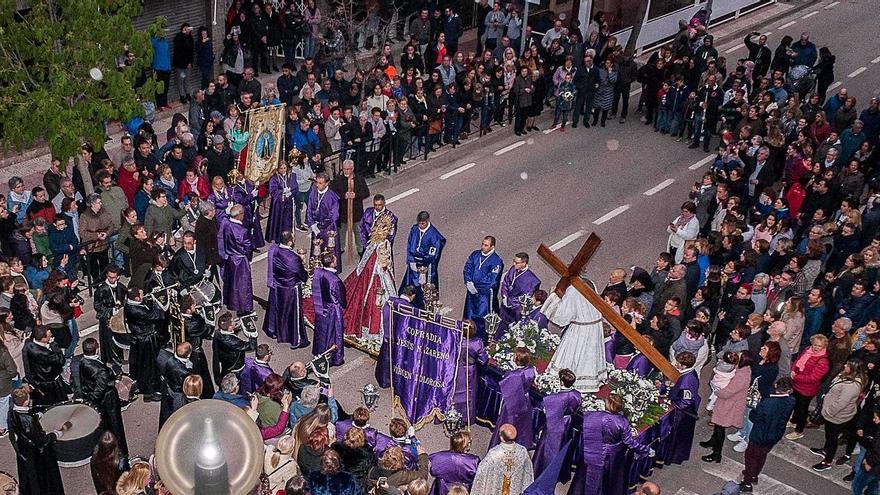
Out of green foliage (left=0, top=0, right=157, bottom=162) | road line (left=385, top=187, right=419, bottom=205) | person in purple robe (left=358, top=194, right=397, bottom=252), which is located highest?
green foliage (left=0, top=0, right=157, bottom=162)

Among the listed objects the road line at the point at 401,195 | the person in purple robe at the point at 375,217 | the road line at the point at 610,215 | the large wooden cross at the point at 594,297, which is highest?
the large wooden cross at the point at 594,297

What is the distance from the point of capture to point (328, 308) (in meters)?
14.1

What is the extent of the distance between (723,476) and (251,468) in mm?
9242

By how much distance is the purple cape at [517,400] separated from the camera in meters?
11.9

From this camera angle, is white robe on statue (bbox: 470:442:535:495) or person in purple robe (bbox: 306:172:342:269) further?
person in purple robe (bbox: 306:172:342:269)

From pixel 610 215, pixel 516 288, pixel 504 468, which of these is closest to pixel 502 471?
pixel 504 468

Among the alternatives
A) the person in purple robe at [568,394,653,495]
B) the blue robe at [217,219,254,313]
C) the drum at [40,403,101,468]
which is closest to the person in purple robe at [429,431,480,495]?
the person in purple robe at [568,394,653,495]

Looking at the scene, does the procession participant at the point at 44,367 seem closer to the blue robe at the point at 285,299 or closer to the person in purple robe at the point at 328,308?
the blue robe at the point at 285,299

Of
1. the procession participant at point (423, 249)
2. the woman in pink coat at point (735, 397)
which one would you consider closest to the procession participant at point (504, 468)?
the woman in pink coat at point (735, 397)

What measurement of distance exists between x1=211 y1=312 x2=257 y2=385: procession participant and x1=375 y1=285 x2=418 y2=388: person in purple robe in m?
1.83

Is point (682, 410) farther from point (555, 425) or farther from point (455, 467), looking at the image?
point (455, 467)

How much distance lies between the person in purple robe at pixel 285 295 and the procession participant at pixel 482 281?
2.37m

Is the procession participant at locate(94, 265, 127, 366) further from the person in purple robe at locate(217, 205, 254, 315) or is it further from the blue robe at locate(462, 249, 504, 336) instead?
the blue robe at locate(462, 249, 504, 336)

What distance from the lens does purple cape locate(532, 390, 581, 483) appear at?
38.2ft
